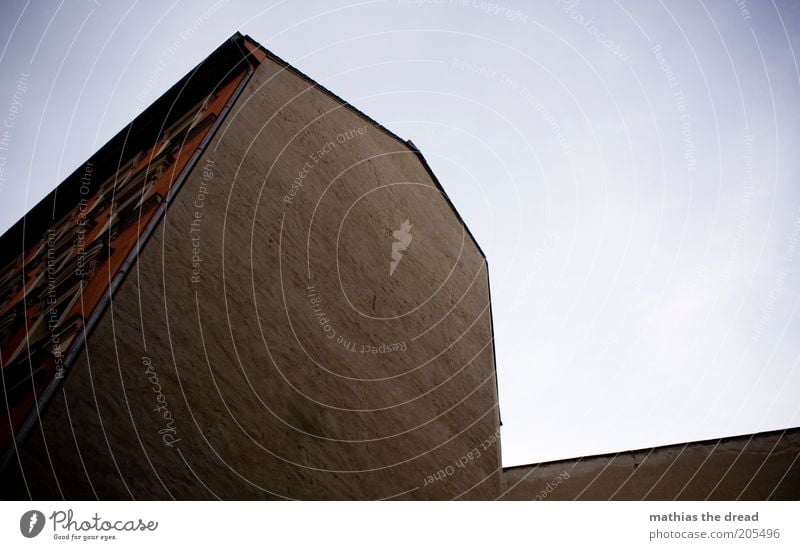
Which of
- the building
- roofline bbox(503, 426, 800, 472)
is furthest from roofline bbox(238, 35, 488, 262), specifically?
roofline bbox(503, 426, 800, 472)

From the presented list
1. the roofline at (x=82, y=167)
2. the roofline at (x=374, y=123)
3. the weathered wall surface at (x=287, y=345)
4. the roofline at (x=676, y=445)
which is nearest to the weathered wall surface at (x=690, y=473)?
the roofline at (x=676, y=445)

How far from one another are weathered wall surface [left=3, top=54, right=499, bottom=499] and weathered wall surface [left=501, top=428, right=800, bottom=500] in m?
1.74

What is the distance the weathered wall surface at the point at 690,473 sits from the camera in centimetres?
794

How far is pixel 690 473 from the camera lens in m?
8.61

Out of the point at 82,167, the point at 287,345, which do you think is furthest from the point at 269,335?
the point at 82,167

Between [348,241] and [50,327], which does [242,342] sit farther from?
[348,241]

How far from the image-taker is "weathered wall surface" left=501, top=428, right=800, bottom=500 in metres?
7.94

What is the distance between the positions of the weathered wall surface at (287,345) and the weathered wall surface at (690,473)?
5.72 ft

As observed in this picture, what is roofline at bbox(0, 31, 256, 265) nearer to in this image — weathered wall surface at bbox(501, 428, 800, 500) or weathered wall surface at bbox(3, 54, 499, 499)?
weathered wall surface at bbox(3, 54, 499, 499)

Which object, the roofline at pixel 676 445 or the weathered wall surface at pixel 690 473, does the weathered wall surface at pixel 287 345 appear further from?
the weathered wall surface at pixel 690 473

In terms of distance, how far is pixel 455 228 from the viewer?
13539mm

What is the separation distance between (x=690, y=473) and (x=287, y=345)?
7.41m

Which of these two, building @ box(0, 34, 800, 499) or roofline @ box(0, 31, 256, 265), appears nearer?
building @ box(0, 34, 800, 499)
